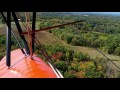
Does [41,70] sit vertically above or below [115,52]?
above
